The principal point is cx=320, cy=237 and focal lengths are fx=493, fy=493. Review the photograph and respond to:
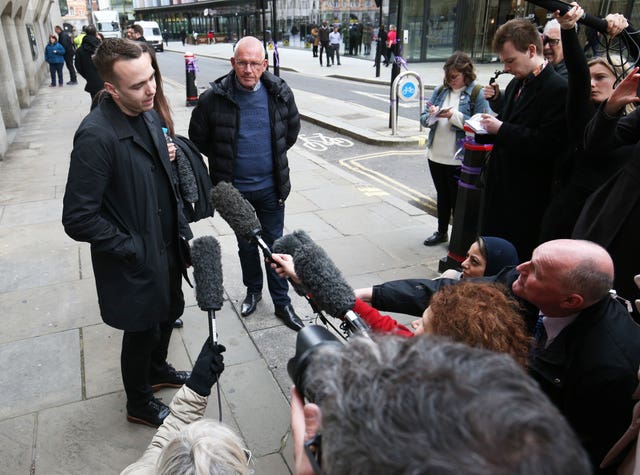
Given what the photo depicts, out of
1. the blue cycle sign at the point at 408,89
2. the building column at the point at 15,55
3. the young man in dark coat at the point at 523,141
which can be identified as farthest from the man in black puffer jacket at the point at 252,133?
the building column at the point at 15,55

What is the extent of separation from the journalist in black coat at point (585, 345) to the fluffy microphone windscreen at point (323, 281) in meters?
0.74

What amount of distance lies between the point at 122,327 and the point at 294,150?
7569mm

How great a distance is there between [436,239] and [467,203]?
0.99m

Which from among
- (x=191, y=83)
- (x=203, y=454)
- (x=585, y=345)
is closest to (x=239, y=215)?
(x=203, y=454)

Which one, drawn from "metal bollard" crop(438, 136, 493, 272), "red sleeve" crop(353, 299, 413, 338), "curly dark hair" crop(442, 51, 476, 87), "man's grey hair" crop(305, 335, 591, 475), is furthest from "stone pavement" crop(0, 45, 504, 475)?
"man's grey hair" crop(305, 335, 591, 475)

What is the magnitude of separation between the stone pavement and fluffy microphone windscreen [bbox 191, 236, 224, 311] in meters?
1.01

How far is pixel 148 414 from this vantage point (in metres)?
2.85

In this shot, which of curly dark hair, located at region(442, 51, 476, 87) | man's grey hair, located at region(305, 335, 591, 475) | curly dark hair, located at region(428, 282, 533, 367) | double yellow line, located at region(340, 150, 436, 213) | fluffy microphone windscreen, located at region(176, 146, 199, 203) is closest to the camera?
man's grey hair, located at region(305, 335, 591, 475)

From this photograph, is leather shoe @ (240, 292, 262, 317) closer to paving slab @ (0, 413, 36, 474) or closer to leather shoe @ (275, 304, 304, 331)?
leather shoe @ (275, 304, 304, 331)

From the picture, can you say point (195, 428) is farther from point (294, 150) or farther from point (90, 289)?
point (294, 150)

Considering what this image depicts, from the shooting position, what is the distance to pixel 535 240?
12.6 feet

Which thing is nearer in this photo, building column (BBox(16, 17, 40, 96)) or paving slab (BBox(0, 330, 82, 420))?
paving slab (BBox(0, 330, 82, 420))

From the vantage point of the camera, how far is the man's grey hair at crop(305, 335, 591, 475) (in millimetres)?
678

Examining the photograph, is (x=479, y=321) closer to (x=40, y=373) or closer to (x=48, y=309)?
(x=40, y=373)
